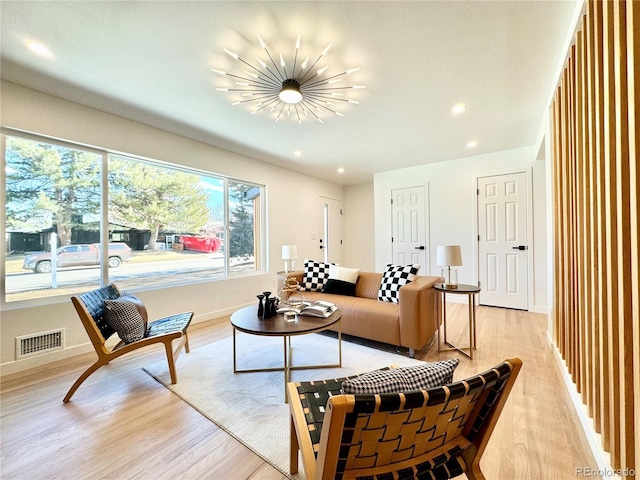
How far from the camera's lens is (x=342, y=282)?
3.32 meters

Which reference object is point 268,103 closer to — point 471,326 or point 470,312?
point 470,312

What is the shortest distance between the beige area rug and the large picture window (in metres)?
1.31

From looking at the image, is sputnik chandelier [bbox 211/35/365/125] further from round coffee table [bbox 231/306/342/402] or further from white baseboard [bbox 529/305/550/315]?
white baseboard [bbox 529/305/550/315]

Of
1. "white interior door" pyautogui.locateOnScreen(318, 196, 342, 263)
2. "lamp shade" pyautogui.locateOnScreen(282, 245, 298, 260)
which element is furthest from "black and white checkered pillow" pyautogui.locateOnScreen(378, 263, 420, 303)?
"white interior door" pyautogui.locateOnScreen(318, 196, 342, 263)

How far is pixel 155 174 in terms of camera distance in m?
3.35

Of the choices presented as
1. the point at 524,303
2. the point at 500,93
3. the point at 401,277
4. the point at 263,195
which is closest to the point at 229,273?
the point at 263,195

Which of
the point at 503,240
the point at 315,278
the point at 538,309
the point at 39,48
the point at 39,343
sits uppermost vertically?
the point at 39,48

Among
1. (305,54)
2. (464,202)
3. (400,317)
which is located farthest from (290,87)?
(464,202)

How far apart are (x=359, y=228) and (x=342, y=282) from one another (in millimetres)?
3284

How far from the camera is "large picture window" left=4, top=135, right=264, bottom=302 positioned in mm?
2398

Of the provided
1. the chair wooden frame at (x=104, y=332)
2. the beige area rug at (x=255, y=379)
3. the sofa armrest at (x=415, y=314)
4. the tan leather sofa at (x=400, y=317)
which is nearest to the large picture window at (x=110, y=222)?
the chair wooden frame at (x=104, y=332)

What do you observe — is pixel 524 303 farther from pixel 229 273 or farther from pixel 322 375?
pixel 229 273

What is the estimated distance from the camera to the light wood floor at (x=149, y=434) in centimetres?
131

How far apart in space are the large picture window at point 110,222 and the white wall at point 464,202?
2951mm
